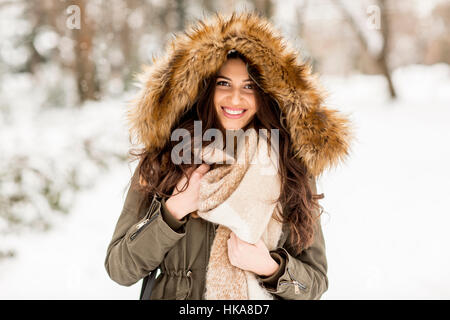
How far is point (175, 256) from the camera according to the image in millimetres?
1439

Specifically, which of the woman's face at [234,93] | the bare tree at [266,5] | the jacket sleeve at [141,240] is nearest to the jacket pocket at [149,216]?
the jacket sleeve at [141,240]

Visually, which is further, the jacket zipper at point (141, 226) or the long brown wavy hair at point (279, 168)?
the long brown wavy hair at point (279, 168)

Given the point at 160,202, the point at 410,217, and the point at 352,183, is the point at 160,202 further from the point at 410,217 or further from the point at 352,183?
the point at 352,183

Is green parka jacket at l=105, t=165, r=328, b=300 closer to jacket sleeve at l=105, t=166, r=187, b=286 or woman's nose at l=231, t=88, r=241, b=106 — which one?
jacket sleeve at l=105, t=166, r=187, b=286

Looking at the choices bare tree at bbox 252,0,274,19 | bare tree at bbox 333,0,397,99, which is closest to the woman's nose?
bare tree at bbox 252,0,274,19

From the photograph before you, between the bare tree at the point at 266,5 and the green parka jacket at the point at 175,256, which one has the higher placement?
the bare tree at the point at 266,5

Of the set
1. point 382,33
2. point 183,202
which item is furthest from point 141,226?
point 382,33

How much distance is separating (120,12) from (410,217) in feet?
24.9

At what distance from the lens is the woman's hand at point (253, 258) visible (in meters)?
1.37

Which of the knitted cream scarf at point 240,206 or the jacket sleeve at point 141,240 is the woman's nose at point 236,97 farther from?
the jacket sleeve at point 141,240

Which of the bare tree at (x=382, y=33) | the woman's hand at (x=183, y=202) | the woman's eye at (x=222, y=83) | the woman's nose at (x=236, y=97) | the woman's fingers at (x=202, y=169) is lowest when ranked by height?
the woman's hand at (x=183, y=202)

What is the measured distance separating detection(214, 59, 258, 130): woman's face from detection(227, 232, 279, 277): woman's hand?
477 mm

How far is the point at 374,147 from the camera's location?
7.51 m
